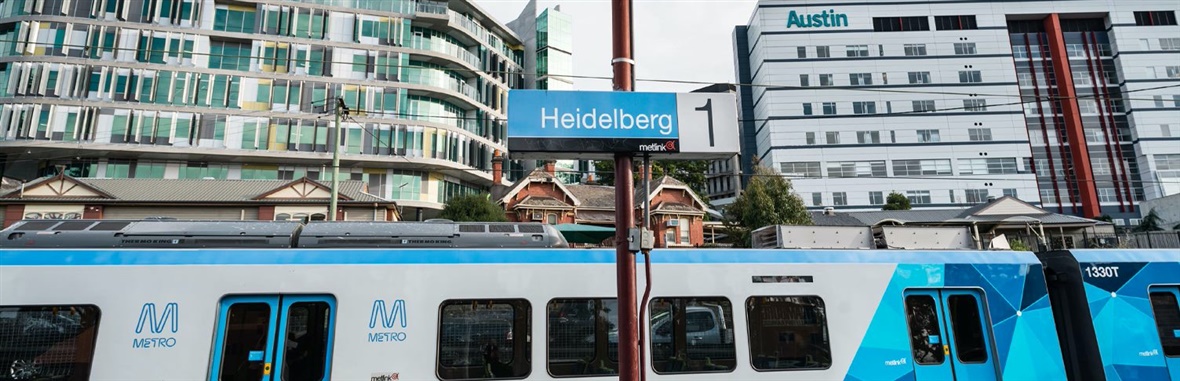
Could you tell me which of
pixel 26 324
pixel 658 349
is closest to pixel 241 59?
pixel 26 324

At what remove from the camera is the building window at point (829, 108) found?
63344 mm

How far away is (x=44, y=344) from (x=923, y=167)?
6904 centimetres

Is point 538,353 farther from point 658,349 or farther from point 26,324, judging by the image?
point 26,324

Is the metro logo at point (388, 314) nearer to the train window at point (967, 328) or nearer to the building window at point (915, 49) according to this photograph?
the train window at point (967, 328)

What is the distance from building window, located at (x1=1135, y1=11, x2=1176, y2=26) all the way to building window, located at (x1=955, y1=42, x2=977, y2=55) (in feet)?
68.8

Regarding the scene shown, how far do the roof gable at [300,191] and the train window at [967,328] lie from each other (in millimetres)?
31496

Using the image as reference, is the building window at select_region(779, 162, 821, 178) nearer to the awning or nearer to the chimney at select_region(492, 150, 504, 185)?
the chimney at select_region(492, 150, 504, 185)

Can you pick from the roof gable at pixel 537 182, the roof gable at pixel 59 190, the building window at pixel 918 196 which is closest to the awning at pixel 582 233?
the roof gable at pixel 537 182

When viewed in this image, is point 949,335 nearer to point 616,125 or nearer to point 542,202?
point 616,125

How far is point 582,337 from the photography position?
716 cm

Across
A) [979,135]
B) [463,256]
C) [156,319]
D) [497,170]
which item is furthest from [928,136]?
[156,319]

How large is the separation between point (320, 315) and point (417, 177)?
39397mm

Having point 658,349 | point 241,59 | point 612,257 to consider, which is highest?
point 241,59

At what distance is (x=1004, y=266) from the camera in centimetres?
820
